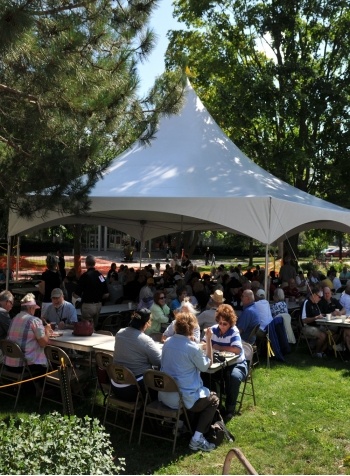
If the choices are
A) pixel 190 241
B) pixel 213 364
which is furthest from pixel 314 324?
pixel 190 241

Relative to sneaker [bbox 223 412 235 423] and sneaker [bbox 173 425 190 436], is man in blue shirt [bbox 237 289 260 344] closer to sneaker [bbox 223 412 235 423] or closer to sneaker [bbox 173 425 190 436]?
sneaker [bbox 223 412 235 423]

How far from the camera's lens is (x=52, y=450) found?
9.11 feet

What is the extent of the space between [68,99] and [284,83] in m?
11.5

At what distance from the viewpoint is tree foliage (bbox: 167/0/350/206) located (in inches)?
650

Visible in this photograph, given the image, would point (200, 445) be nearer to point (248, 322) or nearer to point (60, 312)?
point (248, 322)

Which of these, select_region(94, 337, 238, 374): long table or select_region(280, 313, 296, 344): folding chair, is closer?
select_region(94, 337, 238, 374): long table

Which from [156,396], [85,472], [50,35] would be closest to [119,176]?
[50,35]

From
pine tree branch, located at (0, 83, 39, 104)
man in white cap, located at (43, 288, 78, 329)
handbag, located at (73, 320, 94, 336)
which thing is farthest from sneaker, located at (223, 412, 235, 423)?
pine tree branch, located at (0, 83, 39, 104)

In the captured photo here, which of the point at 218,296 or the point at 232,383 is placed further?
the point at 218,296

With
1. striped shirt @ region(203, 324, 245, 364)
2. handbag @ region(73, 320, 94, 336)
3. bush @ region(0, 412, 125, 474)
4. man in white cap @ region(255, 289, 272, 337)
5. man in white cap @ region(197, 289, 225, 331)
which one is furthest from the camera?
man in white cap @ region(255, 289, 272, 337)

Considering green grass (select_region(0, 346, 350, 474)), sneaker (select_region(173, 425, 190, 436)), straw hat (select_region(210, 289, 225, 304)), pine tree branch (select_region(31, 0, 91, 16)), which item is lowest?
green grass (select_region(0, 346, 350, 474))

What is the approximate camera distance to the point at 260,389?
6777mm

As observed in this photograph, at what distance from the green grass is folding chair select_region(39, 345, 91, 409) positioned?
0.19 m

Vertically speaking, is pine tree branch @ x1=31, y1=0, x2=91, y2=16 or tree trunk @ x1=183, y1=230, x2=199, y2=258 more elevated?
pine tree branch @ x1=31, y1=0, x2=91, y2=16
